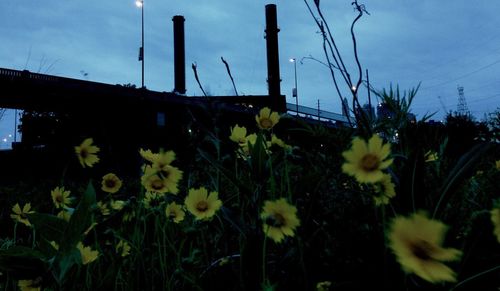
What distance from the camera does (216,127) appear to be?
1210 mm

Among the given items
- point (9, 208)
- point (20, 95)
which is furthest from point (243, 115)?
point (9, 208)

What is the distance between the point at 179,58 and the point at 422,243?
22.1 m

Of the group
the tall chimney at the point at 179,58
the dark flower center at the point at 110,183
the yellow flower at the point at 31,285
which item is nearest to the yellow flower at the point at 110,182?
the dark flower center at the point at 110,183

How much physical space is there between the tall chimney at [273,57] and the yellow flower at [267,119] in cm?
1963

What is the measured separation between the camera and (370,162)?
591 mm

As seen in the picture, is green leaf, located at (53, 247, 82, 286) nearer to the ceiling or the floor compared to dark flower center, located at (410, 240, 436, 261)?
nearer to the floor

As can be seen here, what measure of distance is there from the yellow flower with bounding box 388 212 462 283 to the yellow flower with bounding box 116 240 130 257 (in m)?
0.98

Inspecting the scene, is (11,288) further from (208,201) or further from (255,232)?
(255,232)

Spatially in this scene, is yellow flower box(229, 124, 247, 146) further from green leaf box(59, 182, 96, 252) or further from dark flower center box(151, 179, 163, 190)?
green leaf box(59, 182, 96, 252)

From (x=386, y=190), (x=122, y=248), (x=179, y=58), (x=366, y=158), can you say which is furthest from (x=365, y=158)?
(x=179, y=58)

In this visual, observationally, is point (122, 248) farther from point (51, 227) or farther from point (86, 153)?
point (51, 227)

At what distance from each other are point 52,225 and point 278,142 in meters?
0.58

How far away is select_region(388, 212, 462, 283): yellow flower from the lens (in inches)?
13.2

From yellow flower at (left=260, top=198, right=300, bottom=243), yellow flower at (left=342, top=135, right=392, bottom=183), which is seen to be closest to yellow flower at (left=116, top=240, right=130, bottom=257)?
yellow flower at (left=260, top=198, right=300, bottom=243)
